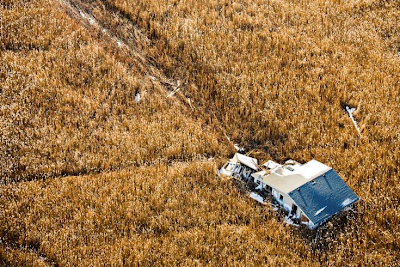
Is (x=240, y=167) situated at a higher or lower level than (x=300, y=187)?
lower

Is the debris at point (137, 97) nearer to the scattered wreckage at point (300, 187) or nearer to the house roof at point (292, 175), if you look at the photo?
the scattered wreckage at point (300, 187)

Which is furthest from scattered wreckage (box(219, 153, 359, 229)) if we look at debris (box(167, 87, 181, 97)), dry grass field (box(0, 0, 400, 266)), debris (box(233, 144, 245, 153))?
debris (box(167, 87, 181, 97))

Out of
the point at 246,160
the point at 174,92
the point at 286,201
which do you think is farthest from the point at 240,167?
the point at 174,92

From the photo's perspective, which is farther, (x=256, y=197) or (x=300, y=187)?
(x=256, y=197)

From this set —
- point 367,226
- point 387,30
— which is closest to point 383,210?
point 367,226

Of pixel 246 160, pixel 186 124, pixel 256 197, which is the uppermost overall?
pixel 186 124

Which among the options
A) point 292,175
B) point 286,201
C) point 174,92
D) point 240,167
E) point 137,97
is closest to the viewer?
point 286,201

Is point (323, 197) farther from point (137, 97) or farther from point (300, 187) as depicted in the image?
point (137, 97)

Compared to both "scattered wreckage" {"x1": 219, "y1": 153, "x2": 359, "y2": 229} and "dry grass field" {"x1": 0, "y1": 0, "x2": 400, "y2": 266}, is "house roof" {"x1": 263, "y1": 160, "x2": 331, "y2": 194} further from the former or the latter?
"dry grass field" {"x1": 0, "y1": 0, "x2": 400, "y2": 266}
